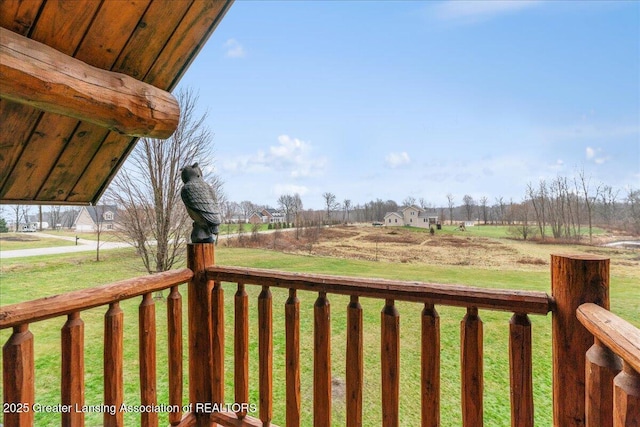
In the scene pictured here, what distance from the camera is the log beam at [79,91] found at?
2.53ft

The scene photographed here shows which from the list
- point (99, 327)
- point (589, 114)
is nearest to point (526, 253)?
point (589, 114)

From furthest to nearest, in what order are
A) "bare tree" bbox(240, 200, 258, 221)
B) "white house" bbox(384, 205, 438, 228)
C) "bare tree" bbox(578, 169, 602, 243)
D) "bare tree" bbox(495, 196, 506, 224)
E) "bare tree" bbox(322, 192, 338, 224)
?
"bare tree" bbox(322, 192, 338, 224)
"white house" bbox(384, 205, 438, 228)
"bare tree" bbox(240, 200, 258, 221)
"bare tree" bbox(495, 196, 506, 224)
"bare tree" bbox(578, 169, 602, 243)

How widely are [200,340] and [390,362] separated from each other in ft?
2.74

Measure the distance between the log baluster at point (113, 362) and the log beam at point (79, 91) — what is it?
0.65 m

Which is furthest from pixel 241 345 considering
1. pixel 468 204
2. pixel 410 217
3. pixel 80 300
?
pixel 410 217

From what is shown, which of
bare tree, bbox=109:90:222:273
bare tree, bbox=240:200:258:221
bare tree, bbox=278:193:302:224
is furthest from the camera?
bare tree, bbox=278:193:302:224

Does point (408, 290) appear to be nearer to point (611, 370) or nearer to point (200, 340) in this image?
point (611, 370)

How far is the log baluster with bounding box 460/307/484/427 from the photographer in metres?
0.87

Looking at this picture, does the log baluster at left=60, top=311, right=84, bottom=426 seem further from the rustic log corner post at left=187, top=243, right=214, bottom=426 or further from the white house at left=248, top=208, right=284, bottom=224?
the white house at left=248, top=208, right=284, bottom=224

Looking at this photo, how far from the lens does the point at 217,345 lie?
1289 mm

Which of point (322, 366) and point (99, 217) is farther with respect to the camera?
point (99, 217)

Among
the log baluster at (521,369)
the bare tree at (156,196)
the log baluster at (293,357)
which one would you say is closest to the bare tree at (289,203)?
the bare tree at (156,196)

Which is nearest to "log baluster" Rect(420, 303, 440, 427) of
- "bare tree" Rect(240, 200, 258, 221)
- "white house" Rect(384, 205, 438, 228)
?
"bare tree" Rect(240, 200, 258, 221)

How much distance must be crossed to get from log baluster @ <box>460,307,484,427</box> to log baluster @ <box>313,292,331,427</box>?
0.44 m
